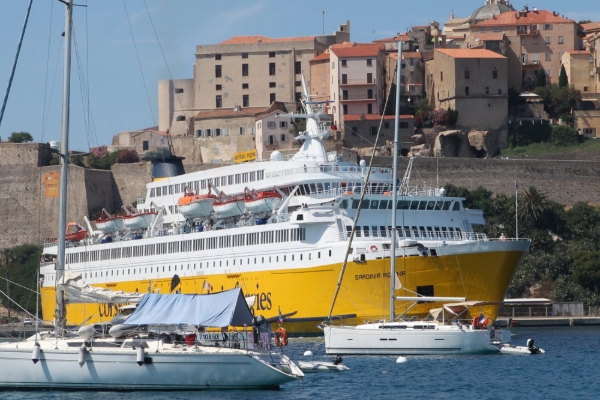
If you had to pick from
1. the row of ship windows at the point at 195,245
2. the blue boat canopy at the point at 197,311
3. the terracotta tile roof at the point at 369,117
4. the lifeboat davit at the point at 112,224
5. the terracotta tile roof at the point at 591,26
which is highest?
the terracotta tile roof at the point at 591,26

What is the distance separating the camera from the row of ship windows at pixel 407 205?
153 ft

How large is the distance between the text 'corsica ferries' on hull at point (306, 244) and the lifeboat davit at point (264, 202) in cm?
4

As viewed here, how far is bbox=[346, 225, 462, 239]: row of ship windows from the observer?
4619 centimetres

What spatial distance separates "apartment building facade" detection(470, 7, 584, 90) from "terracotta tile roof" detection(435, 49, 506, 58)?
13.1 feet

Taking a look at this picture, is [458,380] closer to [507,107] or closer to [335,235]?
[335,235]

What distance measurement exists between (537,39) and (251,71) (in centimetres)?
2256

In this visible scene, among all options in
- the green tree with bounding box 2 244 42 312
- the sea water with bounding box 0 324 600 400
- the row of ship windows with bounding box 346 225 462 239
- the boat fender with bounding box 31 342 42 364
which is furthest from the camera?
the green tree with bounding box 2 244 42 312

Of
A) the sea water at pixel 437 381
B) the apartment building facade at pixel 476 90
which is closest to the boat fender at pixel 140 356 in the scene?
the sea water at pixel 437 381

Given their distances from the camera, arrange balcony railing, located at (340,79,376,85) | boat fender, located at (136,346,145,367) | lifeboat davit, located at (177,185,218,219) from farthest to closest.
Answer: balcony railing, located at (340,79,376,85) → lifeboat davit, located at (177,185,218,219) → boat fender, located at (136,346,145,367)

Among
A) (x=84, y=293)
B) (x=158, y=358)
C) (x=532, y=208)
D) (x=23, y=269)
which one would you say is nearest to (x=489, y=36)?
(x=532, y=208)

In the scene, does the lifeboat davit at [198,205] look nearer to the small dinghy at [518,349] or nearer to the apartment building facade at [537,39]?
the small dinghy at [518,349]

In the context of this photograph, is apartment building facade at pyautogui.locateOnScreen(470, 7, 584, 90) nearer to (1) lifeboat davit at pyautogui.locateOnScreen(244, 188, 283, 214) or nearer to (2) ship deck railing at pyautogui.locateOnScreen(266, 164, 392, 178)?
(2) ship deck railing at pyautogui.locateOnScreen(266, 164, 392, 178)

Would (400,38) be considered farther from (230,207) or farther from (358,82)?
(230,207)

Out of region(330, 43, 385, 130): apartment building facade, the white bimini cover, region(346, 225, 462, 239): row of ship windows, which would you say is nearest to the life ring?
the white bimini cover
